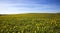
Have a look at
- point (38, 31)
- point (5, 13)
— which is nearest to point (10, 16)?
point (5, 13)

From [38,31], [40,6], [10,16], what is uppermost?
[40,6]

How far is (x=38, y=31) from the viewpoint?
219 centimetres

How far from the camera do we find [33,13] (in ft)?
7.57

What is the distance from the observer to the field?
2.21m

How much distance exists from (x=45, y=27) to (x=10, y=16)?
2.22 ft

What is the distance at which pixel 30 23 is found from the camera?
231 centimetres

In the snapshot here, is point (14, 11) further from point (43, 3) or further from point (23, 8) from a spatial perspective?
point (43, 3)

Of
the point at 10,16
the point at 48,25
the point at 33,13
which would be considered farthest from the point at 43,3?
the point at 10,16

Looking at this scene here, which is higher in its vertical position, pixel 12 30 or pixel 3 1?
pixel 3 1

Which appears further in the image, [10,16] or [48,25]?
[10,16]

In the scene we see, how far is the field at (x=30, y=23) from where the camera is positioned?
221 cm

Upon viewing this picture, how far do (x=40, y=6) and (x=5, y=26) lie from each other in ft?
2.32

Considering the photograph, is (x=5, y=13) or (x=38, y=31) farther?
(x=5, y=13)

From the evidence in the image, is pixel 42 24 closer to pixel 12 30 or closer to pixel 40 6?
pixel 40 6
